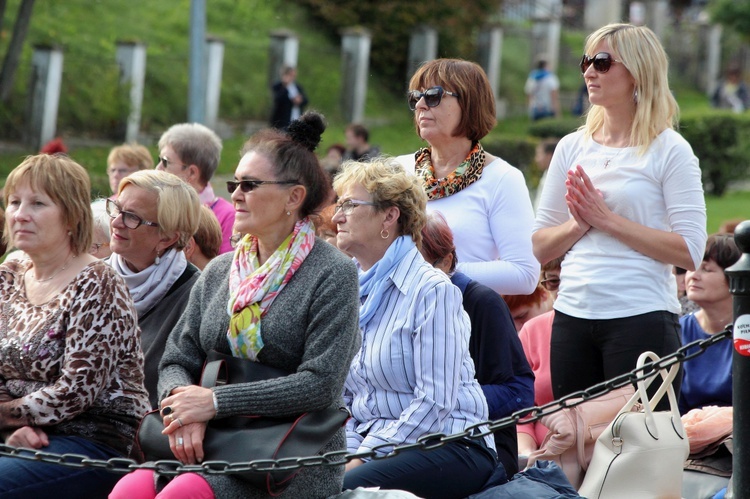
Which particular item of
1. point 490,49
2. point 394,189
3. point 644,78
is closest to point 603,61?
point 644,78

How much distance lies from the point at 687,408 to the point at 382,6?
2575cm

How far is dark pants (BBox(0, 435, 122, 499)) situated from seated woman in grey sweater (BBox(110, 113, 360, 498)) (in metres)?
0.37

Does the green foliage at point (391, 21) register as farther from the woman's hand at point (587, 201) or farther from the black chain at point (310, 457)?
the black chain at point (310, 457)

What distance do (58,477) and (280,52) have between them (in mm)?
22303

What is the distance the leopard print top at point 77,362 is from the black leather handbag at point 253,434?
0.45 metres

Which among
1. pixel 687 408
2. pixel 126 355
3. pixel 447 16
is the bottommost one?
pixel 687 408

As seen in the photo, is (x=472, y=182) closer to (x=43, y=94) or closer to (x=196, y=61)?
(x=196, y=61)

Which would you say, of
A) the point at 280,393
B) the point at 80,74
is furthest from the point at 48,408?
the point at 80,74

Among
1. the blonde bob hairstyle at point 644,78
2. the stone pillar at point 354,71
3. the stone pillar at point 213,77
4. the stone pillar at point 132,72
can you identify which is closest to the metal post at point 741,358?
the blonde bob hairstyle at point 644,78

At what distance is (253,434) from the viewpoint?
3.64m

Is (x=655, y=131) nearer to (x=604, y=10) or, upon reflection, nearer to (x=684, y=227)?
(x=684, y=227)

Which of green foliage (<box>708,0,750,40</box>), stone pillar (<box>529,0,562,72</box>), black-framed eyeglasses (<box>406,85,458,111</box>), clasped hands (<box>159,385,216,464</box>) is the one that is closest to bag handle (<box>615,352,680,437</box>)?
clasped hands (<box>159,385,216,464</box>)

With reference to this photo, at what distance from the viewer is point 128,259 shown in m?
5.05

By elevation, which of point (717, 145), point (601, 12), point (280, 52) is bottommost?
point (717, 145)
